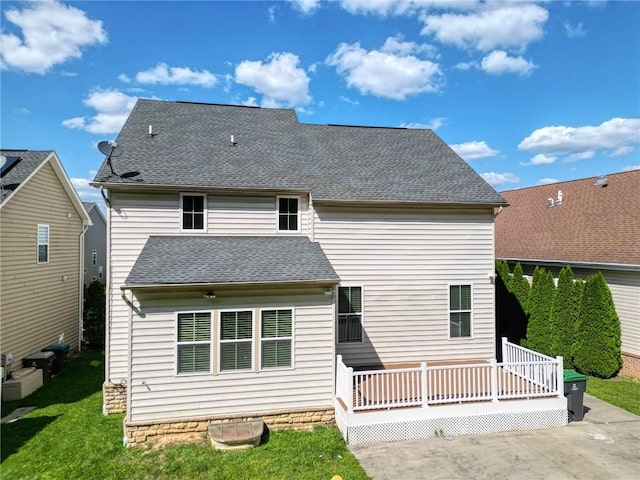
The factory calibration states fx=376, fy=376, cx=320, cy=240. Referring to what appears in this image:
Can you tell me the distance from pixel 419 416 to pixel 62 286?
523 inches

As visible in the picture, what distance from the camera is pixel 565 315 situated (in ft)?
39.7

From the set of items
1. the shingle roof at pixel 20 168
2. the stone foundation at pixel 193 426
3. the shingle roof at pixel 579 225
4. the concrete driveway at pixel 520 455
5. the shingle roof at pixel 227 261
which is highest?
the shingle roof at pixel 20 168

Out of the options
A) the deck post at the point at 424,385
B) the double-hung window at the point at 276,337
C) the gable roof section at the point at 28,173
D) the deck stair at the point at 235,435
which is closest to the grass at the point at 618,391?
the deck post at the point at 424,385

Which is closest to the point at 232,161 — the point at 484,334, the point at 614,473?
the point at 484,334

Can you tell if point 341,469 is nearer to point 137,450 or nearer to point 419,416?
point 419,416

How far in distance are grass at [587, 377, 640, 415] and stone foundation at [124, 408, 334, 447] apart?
721cm

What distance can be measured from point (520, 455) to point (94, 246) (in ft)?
85.3

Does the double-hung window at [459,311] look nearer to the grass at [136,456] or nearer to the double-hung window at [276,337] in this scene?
the grass at [136,456]

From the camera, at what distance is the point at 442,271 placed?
10586 mm

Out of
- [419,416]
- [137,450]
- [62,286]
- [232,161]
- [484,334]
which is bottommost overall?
[137,450]

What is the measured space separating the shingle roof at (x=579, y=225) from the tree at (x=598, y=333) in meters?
1.26

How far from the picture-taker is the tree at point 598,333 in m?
11.3

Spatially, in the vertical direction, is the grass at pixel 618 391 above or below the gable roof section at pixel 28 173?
below

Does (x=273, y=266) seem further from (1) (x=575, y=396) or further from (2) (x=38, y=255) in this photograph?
(2) (x=38, y=255)
